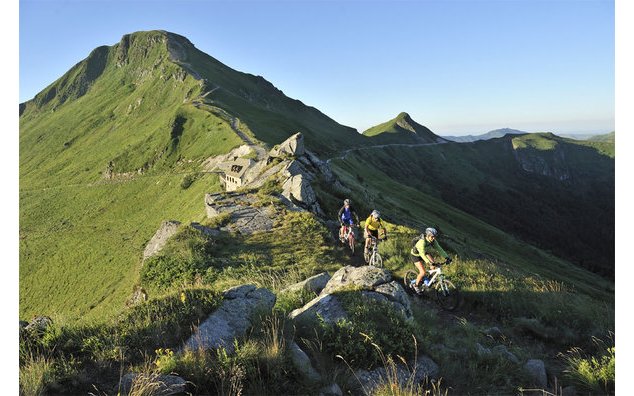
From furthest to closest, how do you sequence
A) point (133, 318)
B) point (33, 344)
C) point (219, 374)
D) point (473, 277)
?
point (473, 277), point (133, 318), point (33, 344), point (219, 374)

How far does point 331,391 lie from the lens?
21.5ft

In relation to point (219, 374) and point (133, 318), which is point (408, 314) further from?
point (133, 318)

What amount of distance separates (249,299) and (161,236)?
1661 centimetres

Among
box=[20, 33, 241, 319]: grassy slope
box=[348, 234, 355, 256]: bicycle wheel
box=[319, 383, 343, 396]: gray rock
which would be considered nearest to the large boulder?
box=[319, 383, 343, 396]: gray rock

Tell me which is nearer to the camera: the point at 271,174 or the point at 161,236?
the point at 161,236

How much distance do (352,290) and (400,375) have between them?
2.76 meters

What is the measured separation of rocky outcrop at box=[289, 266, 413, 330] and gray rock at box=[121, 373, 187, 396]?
3075mm

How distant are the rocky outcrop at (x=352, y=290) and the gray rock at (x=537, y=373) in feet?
10.1

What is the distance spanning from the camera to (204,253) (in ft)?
62.9

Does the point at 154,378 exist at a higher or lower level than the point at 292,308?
higher

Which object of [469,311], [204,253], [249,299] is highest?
[249,299]

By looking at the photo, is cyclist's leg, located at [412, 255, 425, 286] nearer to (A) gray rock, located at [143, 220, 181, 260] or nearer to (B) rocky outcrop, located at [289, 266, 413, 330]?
(B) rocky outcrop, located at [289, 266, 413, 330]

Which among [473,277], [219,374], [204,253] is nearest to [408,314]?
[219,374]

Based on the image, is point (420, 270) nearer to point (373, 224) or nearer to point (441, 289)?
point (441, 289)
